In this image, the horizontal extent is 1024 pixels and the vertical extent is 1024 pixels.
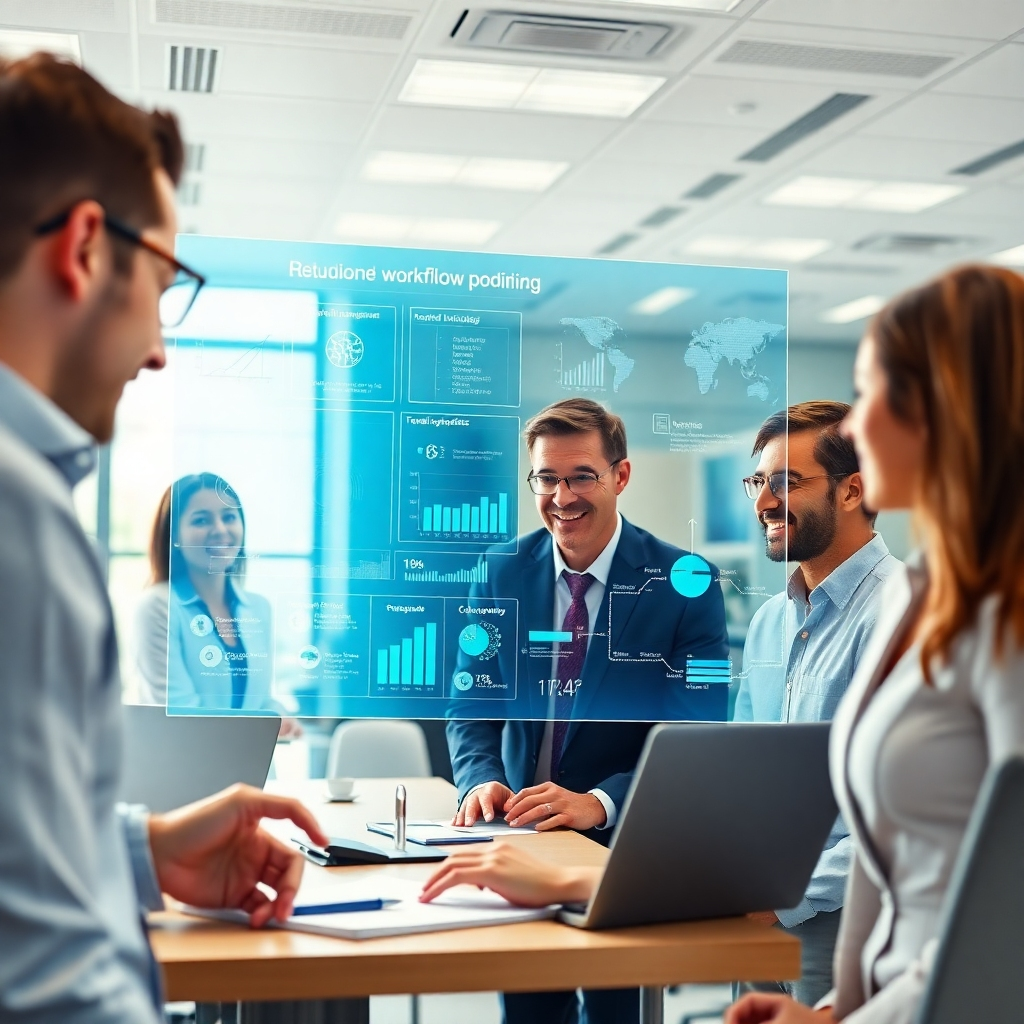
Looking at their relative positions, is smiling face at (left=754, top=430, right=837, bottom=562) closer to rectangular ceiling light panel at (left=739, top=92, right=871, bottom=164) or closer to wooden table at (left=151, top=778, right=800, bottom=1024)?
wooden table at (left=151, top=778, right=800, bottom=1024)

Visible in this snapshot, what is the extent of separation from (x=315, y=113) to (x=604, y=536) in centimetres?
357

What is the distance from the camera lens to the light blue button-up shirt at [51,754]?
3.02ft

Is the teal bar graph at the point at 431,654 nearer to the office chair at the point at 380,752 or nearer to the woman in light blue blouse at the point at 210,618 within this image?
the woman in light blue blouse at the point at 210,618

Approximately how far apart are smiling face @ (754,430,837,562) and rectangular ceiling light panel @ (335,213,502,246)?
488 cm

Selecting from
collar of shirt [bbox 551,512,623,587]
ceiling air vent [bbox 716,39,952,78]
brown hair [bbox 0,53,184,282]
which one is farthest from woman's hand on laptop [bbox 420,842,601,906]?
ceiling air vent [bbox 716,39,952,78]

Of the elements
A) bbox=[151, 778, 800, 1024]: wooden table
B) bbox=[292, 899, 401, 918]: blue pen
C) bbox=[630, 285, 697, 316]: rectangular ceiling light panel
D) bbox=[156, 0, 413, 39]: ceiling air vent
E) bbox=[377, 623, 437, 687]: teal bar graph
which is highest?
bbox=[156, 0, 413, 39]: ceiling air vent

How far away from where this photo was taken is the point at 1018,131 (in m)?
5.87

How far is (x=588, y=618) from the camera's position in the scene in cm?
266

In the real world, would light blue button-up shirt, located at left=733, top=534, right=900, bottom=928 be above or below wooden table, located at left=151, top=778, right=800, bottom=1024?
above

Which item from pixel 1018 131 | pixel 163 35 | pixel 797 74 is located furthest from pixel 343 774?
pixel 1018 131

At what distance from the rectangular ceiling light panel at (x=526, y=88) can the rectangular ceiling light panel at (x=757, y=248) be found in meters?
2.28

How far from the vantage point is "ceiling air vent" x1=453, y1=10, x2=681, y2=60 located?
470 centimetres

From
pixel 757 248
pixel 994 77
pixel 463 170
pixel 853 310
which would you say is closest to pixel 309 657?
pixel 994 77

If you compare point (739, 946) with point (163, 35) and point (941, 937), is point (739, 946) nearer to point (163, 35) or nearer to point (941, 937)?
point (941, 937)
